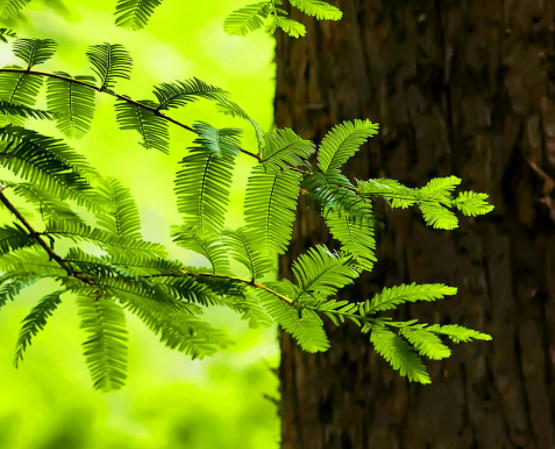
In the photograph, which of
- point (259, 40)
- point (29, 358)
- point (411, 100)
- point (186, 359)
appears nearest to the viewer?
point (411, 100)

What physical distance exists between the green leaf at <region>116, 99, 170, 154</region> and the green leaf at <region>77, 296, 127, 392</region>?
23 centimetres

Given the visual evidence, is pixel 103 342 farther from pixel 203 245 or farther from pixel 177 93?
pixel 177 93

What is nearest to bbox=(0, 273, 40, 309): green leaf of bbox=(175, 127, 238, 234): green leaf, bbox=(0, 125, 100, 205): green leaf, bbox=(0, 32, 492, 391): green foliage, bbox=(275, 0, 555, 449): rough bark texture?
bbox=(0, 32, 492, 391): green foliage

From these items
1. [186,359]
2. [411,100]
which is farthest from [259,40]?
[411,100]

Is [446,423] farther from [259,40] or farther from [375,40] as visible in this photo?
[259,40]

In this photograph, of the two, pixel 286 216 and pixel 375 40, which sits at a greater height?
pixel 375 40

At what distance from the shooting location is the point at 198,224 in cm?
62

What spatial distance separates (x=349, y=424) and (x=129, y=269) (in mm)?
683

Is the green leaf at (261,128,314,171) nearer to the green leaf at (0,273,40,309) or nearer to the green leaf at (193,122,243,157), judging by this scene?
the green leaf at (193,122,243,157)

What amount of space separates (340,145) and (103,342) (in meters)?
0.42

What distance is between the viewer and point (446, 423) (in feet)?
3.33

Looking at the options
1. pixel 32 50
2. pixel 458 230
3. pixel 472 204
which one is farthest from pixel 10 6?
pixel 458 230

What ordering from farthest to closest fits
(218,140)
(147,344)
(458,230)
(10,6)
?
(147,344)
(458,230)
(10,6)
(218,140)

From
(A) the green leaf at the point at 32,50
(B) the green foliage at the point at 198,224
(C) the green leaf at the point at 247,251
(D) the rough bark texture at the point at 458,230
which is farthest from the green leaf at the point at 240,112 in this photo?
(D) the rough bark texture at the point at 458,230
